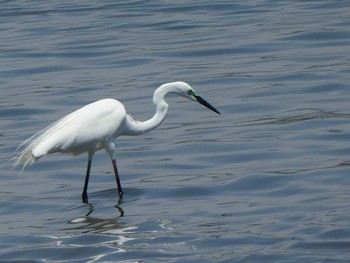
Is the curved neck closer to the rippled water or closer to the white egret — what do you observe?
the white egret

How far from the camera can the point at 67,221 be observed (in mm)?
9922

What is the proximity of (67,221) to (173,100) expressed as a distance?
18.3ft

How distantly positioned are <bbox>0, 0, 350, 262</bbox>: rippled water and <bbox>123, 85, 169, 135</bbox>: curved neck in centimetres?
47

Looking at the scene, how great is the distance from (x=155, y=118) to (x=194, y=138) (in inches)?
66.6

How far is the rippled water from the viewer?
895 cm

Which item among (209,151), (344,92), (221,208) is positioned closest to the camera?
(221,208)

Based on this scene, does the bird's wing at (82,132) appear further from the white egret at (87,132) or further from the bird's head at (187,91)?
the bird's head at (187,91)

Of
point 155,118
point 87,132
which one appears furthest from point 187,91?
point 87,132

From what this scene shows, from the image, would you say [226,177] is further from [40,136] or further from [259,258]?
[259,258]

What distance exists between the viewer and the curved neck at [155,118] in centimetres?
1114

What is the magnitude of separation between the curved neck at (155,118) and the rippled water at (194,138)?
471 mm

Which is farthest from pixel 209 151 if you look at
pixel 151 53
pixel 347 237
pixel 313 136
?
pixel 151 53

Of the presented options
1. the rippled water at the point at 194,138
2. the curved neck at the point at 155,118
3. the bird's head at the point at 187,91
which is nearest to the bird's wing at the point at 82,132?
the curved neck at the point at 155,118

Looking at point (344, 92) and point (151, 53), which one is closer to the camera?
point (344, 92)
